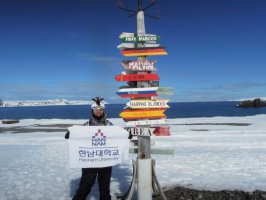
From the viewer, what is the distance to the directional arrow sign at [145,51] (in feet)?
24.7

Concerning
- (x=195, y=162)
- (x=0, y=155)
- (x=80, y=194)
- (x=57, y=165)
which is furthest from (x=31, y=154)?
(x=80, y=194)

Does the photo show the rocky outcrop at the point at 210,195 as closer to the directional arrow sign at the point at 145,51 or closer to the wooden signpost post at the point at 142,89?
the wooden signpost post at the point at 142,89

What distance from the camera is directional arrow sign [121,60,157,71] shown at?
295 inches

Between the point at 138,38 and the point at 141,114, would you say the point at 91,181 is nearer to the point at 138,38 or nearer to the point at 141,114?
the point at 141,114

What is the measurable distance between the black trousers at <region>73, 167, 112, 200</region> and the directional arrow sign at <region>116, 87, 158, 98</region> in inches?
62.1

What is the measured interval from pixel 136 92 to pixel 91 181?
2.04 m

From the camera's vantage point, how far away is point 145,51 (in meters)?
7.53

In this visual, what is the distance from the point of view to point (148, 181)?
286 inches

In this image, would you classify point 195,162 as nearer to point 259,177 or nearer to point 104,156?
point 259,177

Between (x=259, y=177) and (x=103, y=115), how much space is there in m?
5.34

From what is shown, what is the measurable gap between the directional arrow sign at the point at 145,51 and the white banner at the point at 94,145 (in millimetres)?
1611

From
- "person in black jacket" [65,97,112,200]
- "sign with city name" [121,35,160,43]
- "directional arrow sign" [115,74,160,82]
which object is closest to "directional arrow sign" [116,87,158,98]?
"directional arrow sign" [115,74,160,82]

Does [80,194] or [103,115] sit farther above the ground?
[103,115]

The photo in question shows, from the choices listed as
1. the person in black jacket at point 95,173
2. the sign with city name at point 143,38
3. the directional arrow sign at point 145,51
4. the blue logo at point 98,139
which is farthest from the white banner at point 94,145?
the sign with city name at point 143,38
